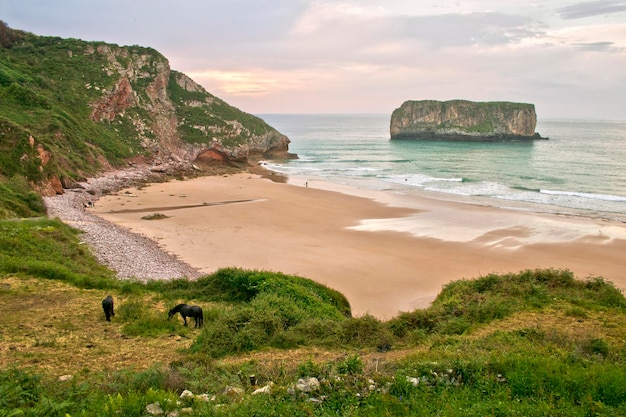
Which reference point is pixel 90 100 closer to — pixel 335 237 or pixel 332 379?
pixel 335 237

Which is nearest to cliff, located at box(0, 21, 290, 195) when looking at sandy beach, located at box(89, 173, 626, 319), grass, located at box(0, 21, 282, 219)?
grass, located at box(0, 21, 282, 219)

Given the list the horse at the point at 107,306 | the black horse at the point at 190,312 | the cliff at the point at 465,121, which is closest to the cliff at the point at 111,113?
the horse at the point at 107,306

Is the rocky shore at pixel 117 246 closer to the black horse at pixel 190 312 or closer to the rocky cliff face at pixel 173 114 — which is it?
the black horse at pixel 190 312

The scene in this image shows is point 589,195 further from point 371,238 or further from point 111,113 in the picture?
point 111,113

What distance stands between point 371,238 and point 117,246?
49.7 ft

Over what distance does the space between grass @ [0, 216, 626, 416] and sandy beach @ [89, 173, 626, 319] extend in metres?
5.25

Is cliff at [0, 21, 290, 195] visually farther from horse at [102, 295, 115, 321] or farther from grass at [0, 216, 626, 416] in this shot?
horse at [102, 295, 115, 321]

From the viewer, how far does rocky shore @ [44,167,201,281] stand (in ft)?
65.4

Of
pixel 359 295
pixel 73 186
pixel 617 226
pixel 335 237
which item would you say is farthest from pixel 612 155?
pixel 73 186

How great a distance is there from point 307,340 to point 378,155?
79555 millimetres

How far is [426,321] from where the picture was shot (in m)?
12.0

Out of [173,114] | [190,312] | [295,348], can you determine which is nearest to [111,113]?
[173,114]

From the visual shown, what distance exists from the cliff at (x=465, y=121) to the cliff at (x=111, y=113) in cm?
5964

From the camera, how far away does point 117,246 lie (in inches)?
901
